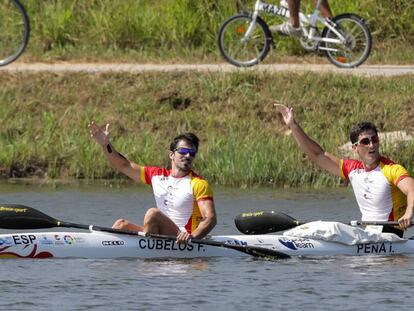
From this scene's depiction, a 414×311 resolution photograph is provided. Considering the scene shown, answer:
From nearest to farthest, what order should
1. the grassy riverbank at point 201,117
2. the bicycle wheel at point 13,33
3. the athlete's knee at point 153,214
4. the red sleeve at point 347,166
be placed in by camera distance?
the athlete's knee at point 153,214, the red sleeve at point 347,166, the grassy riverbank at point 201,117, the bicycle wheel at point 13,33

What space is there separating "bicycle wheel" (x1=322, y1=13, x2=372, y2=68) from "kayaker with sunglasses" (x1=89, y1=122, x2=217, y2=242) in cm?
813

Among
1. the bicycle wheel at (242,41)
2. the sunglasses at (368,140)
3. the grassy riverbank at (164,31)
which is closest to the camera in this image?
the sunglasses at (368,140)

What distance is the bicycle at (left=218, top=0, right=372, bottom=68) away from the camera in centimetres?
Answer: 2317

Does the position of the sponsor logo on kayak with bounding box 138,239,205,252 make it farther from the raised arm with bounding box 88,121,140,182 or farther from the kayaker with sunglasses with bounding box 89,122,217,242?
the raised arm with bounding box 88,121,140,182

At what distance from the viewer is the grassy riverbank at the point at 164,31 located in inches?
992

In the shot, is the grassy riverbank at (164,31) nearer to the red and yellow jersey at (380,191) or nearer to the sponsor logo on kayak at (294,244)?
the red and yellow jersey at (380,191)

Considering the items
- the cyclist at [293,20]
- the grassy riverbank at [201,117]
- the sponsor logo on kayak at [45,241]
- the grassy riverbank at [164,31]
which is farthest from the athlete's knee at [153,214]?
the grassy riverbank at [164,31]

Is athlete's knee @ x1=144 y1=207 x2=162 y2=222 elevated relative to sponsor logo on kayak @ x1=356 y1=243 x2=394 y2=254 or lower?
elevated

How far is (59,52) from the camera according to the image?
2539 centimetres

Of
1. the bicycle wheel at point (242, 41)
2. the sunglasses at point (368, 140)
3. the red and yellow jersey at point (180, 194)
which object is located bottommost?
the red and yellow jersey at point (180, 194)

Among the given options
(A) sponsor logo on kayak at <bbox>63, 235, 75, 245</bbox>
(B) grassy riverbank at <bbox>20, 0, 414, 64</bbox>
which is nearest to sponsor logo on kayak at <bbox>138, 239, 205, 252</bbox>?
(A) sponsor logo on kayak at <bbox>63, 235, 75, 245</bbox>

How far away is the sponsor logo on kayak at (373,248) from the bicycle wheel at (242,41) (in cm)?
807

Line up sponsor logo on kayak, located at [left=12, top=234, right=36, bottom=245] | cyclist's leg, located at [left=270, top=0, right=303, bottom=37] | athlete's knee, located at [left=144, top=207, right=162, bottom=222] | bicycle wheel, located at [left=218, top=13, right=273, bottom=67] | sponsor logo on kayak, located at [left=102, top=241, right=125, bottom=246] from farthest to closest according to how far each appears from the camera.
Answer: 1. bicycle wheel, located at [left=218, top=13, right=273, bottom=67]
2. cyclist's leg, located at [left=270, top=0, right=303, bottom=37]
3. sponsor logo on kayak, located at [left=102, top=241, right=125, bottom=246]
4. sponsor logo on kayak, located at [left=12, top=234, right=36, bottom=245]
5. athlete's knee, located at [left=144, top=207, right=162, bottom=222]

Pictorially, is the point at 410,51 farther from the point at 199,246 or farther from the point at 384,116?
the point at 199,246
